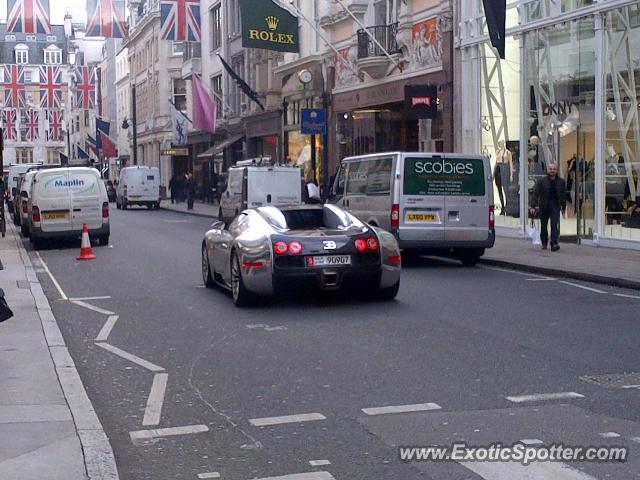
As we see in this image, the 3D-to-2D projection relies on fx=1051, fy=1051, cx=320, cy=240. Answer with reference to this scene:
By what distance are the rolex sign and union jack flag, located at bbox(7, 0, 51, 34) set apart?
33.2 ft

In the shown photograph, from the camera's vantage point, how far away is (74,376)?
29.0ft

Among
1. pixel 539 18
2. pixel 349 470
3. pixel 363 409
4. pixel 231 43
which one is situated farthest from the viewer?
pixel 231 43

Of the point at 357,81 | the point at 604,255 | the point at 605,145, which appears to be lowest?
the point at 604,255

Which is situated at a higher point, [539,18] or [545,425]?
[539,18]

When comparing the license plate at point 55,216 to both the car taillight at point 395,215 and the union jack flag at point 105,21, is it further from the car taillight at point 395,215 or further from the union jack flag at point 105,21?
the union jack flag at point 105,21

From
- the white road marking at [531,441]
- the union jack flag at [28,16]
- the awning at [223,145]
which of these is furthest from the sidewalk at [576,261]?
the awning at [223,145]

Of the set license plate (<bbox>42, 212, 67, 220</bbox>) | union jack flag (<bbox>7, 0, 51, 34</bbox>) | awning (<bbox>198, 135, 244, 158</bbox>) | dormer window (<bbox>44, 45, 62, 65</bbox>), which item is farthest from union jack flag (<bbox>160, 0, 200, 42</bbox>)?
dormer window (<bbox>44, 45, 62, 65</bbox>)

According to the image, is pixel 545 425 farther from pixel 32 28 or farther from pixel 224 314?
pixel 32 28

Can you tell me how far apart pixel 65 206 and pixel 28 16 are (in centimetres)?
1719

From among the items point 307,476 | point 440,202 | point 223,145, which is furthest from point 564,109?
point 223,145

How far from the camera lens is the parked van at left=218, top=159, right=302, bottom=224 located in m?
30.6

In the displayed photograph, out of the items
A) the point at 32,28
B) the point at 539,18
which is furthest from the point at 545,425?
the point at 32,28

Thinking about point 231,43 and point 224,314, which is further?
point 231,43

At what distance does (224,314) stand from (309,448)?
21.0 ft
